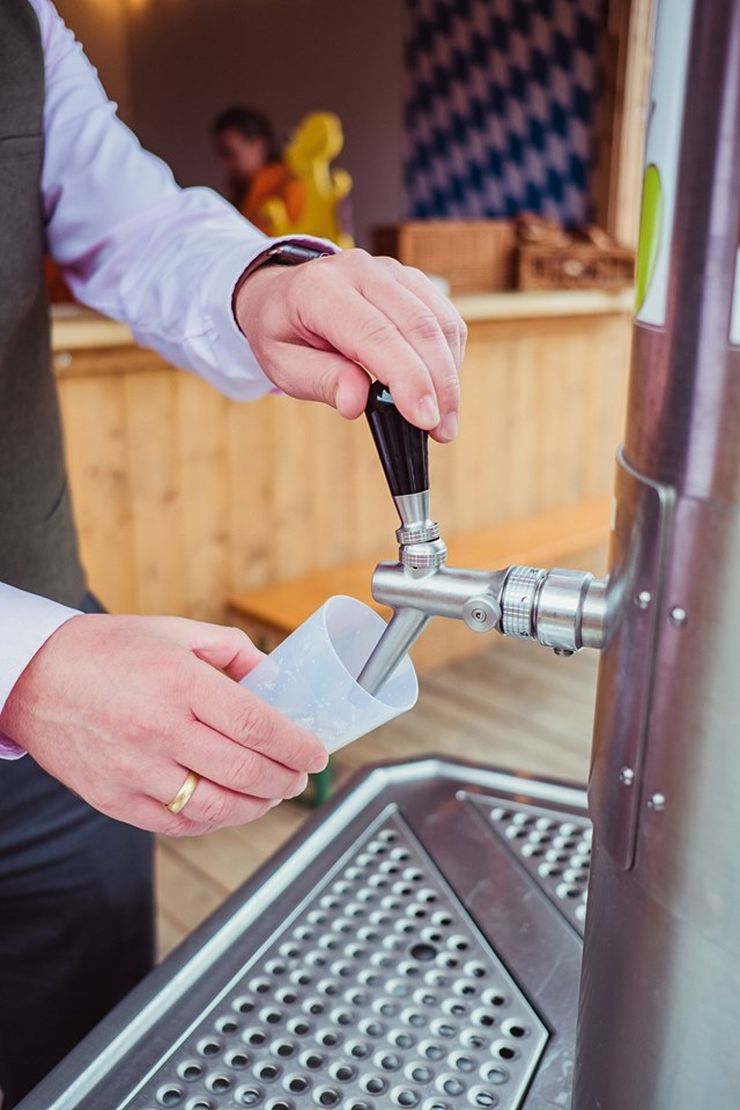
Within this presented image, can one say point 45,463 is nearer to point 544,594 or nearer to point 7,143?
point 7,143

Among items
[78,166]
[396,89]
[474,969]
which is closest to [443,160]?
[396,89]

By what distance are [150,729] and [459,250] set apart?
272 centimetres

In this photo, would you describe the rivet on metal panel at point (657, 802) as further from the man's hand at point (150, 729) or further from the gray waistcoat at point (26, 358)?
the gray waistcoat at point (26, 358)

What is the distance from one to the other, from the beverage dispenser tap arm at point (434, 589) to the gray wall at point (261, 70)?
538cm

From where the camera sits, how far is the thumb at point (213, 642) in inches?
21.4

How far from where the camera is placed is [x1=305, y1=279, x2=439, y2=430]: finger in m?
0.52

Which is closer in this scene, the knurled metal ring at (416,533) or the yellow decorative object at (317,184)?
the knurled metal ring at (416,533)

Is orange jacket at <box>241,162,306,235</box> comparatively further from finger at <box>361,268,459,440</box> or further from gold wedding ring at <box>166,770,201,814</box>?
gold wedding ring at <box>166,770,201,814</box>

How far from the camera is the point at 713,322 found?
38 cm

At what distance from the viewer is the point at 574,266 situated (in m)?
3.24

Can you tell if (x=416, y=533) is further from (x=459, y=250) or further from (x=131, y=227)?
(x=459, y=250)

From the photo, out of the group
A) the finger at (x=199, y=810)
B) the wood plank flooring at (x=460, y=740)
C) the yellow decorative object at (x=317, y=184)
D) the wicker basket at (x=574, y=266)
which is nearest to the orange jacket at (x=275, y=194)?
the yellow decorative object at (x=317, y=184)

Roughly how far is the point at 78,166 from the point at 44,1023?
729 mm

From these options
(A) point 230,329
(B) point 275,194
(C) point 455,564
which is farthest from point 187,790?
(B) point 275,194
